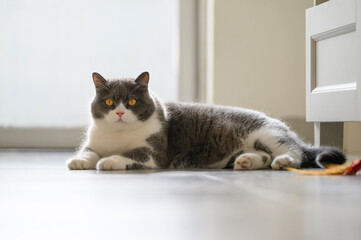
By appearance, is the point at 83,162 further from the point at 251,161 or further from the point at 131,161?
the point at 251,161

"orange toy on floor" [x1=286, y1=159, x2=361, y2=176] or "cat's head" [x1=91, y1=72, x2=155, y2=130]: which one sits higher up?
"cat's head" [x1=91, y1=72, x2=155, y2=130]

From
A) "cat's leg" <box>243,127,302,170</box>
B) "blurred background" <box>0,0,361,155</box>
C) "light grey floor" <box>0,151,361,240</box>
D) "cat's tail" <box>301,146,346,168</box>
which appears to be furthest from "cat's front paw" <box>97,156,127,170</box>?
"blurred background" <box>0,0,361,155</box>

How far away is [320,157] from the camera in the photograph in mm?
1866

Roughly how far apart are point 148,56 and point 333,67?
1774 millimetres

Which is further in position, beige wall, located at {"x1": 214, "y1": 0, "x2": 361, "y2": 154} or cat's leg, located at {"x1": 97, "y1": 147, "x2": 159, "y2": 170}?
beige wall, located at {"x1": 214, "y1": 0, "x2": 361, "y2": 154}

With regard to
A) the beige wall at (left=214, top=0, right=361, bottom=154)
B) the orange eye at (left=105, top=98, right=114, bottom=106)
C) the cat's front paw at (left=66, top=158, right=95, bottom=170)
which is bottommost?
the cat's front paw at (left=66, top=158, right=95, bottom=170)

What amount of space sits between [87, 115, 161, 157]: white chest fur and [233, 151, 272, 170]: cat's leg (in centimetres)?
34

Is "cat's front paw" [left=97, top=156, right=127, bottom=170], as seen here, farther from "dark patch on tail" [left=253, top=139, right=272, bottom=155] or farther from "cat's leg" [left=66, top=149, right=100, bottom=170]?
"dark patch on tail" [left=253, top=139, right=272, bottom=155]

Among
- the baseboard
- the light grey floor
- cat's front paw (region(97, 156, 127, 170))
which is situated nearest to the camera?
the light grey floor

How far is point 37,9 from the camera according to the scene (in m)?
3.59

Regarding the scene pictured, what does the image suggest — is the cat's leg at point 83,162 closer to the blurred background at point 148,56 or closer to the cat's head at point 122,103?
the cat's head at point 122,103

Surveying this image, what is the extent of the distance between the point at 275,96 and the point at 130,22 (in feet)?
3.70

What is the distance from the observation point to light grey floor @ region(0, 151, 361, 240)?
0.83 meters

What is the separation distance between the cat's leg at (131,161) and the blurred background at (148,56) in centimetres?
162
